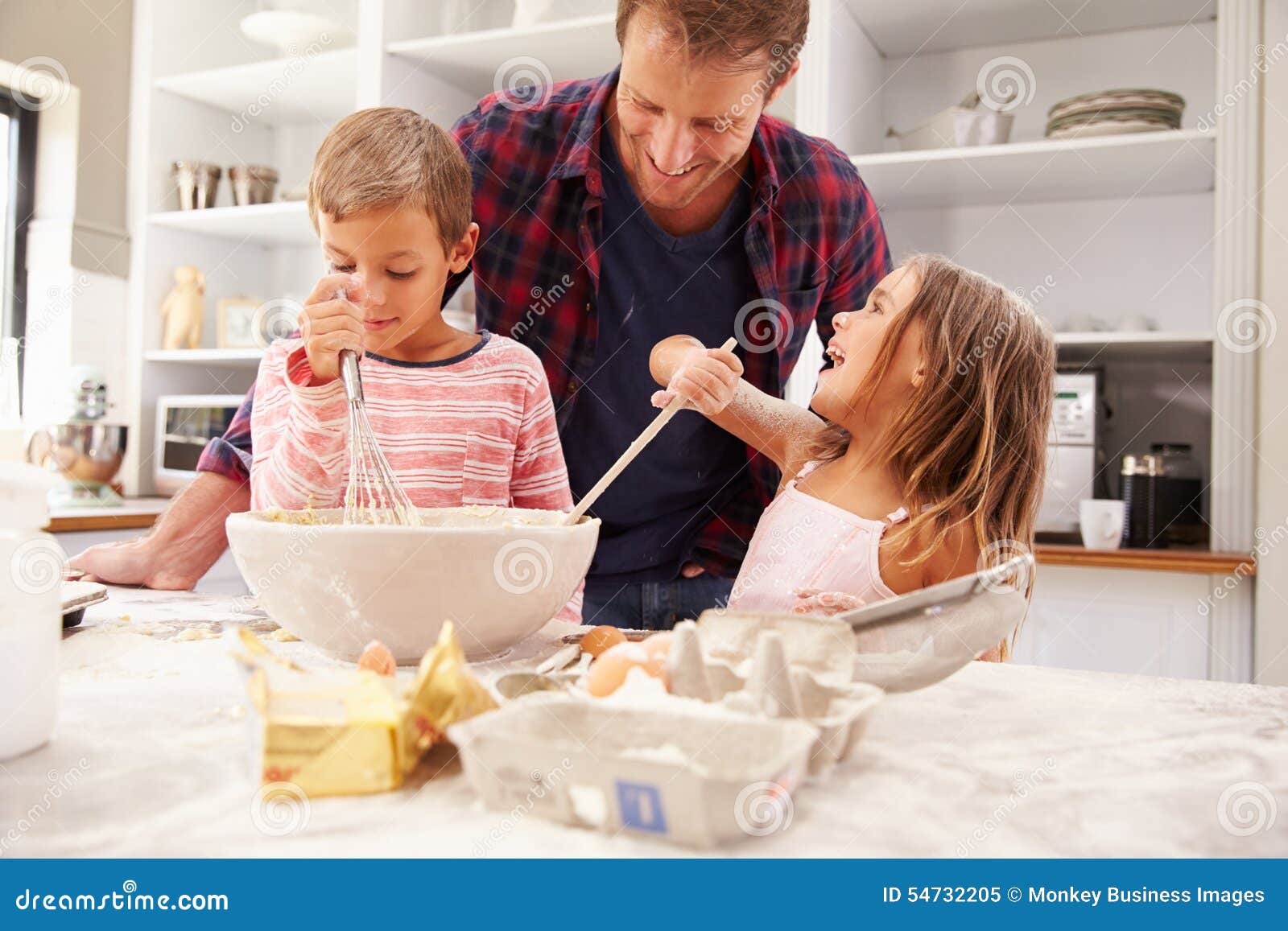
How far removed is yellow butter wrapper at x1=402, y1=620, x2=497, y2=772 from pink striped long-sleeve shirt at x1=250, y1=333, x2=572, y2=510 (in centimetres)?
65

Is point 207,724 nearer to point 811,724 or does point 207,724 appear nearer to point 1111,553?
point 811,724

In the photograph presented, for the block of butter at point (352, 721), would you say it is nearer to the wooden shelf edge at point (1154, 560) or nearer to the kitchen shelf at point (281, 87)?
the wooden shelf edge at point (1154, 560)

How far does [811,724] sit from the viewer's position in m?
0.44

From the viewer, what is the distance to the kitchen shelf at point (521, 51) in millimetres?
2436

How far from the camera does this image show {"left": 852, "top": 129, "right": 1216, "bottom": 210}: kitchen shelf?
2.07 metres

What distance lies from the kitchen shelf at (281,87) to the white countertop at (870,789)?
2.55 metres

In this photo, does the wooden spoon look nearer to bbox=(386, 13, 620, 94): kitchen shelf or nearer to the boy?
the boy

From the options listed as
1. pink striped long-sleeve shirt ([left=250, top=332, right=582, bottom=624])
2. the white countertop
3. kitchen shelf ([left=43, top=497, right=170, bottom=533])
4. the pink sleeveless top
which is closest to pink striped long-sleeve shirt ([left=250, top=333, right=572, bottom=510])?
pink striped long-sleeve shirt ([left=250, top=332, right=582, bottom=624])

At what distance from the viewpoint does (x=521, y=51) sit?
255 cm

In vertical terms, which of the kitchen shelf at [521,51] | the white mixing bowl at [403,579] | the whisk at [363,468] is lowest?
the white mixing bowl at [403,579]

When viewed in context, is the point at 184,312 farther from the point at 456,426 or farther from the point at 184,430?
the point at 456,426

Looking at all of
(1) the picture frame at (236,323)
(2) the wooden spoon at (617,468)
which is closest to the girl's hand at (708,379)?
(2) the wooden spoon at (617,468)

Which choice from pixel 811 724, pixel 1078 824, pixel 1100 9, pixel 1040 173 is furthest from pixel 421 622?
pixel 1100 9
